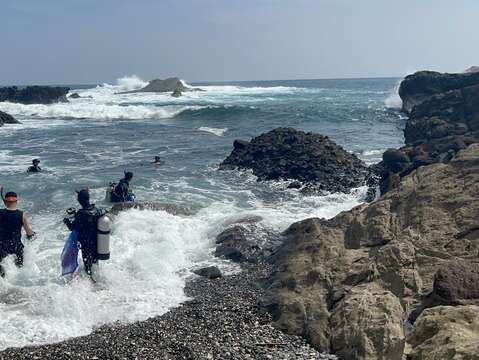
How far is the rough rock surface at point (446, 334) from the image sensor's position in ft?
17.3

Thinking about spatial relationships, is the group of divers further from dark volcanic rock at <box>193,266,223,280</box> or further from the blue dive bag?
dark volcanic rock at <box>193,266,223,280</box>

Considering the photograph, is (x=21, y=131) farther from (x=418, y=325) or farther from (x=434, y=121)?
(x=418, y=325)

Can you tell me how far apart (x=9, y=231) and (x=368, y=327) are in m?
6.59

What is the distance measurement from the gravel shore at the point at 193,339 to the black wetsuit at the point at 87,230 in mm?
2056

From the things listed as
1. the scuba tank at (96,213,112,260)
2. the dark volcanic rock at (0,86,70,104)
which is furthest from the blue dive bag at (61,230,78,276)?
the dark volcanic rock at (0,86,70,104)

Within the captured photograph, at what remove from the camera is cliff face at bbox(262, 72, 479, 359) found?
6.32 metres

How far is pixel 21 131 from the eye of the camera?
40281mm

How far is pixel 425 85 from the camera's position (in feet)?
156

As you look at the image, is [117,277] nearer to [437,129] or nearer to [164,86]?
[437,129]

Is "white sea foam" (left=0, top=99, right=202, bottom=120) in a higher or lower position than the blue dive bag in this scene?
higher

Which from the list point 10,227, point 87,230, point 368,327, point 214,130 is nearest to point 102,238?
point 87,230

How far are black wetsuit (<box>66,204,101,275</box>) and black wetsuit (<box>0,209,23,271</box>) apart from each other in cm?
92

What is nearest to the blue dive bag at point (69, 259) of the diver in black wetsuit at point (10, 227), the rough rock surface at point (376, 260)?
the diver in black wetsuit at point (10, 227)

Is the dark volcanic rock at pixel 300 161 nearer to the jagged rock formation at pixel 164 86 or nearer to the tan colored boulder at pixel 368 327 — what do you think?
the tan colored boulder at pixel 368 327
